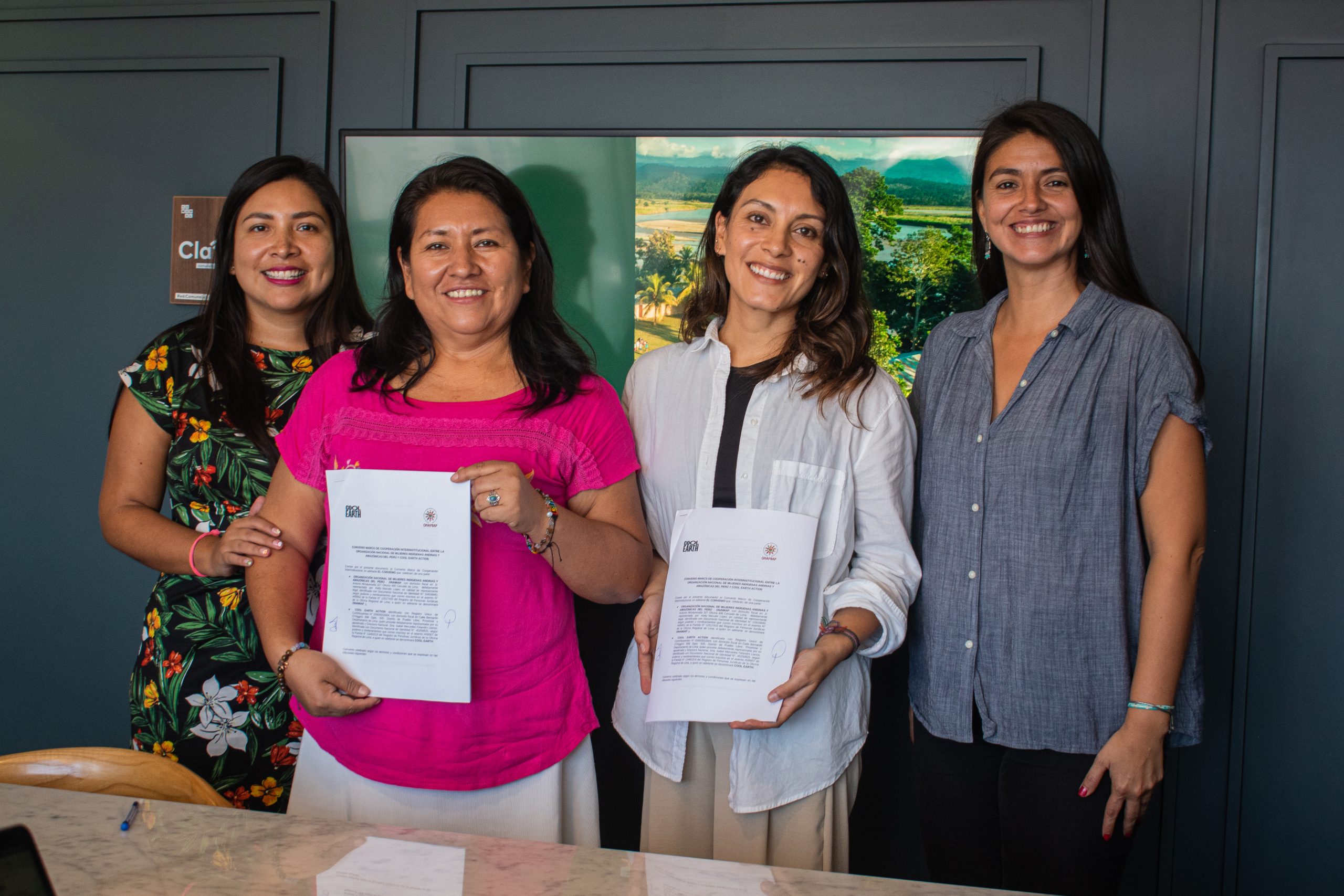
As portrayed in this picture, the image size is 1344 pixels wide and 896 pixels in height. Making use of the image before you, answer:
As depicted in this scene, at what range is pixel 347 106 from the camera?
2869 millimetres

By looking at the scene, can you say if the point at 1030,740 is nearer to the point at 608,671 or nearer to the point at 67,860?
the point at 608,671

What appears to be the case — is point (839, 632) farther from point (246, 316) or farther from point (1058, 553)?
point (246, 316)

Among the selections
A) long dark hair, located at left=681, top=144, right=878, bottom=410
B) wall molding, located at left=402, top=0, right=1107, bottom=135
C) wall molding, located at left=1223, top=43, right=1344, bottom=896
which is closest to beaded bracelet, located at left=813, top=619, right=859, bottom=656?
long dark hair, located at left=681, top=144, right=878, bottom=410

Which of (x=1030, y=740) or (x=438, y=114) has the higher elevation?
(x=438, y=114)

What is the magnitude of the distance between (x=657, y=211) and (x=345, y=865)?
78.5 inches

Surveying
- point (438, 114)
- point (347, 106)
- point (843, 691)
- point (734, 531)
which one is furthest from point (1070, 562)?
point (347, 106)

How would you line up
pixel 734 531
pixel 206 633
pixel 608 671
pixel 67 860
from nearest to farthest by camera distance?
pixel 67 860 → pixel 734 531 → pixel 206 633 → pixel 608 671

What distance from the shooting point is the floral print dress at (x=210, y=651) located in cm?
184

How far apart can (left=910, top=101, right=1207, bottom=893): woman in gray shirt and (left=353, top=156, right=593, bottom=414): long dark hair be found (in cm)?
75

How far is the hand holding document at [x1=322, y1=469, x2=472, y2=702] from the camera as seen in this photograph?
57.2 inches

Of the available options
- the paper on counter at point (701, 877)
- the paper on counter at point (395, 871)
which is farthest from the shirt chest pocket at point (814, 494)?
the paper on counter at point (395, 871)

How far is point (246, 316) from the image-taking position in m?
2.03

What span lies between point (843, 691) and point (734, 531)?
39 centimetres

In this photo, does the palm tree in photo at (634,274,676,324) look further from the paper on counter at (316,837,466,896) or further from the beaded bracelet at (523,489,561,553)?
the paper on counter at (316,837,466,896)
